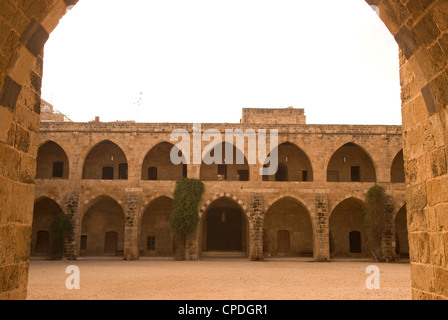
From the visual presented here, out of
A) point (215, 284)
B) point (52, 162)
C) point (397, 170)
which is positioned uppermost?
point (52, 162)

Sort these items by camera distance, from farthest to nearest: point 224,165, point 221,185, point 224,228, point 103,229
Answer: point 224,228
point 224,165
point 103,229
point 221,185

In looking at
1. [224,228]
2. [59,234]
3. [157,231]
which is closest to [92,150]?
[59,234]

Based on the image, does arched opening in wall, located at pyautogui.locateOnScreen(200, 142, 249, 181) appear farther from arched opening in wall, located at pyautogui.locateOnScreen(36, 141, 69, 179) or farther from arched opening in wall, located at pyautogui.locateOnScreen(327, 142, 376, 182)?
arched opening in wall, located at pyautogui.locateOnScreen(36, 141, 69, 179)

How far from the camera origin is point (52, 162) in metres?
24.1

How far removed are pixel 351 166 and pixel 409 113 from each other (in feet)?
67.8

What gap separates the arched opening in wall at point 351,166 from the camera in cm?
2420

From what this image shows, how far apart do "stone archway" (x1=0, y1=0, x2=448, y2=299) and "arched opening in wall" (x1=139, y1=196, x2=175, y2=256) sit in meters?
20.1

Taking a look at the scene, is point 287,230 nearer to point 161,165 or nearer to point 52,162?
point 161,165

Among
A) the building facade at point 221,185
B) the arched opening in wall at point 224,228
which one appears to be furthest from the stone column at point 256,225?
the arched opening in wall at point 224,228

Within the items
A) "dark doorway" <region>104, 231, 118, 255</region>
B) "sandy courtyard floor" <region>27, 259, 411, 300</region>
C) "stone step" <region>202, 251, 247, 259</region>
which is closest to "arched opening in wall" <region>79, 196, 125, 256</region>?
"dark doorway" <region>104, 231, 118, 255</region>

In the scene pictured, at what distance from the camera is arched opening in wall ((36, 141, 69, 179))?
2406 centimetres

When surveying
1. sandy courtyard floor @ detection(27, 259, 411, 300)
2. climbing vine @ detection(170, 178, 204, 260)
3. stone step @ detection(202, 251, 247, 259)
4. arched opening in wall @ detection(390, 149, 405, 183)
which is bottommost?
sandy courtyard floor @ detection(27, 259, 411, 300)
